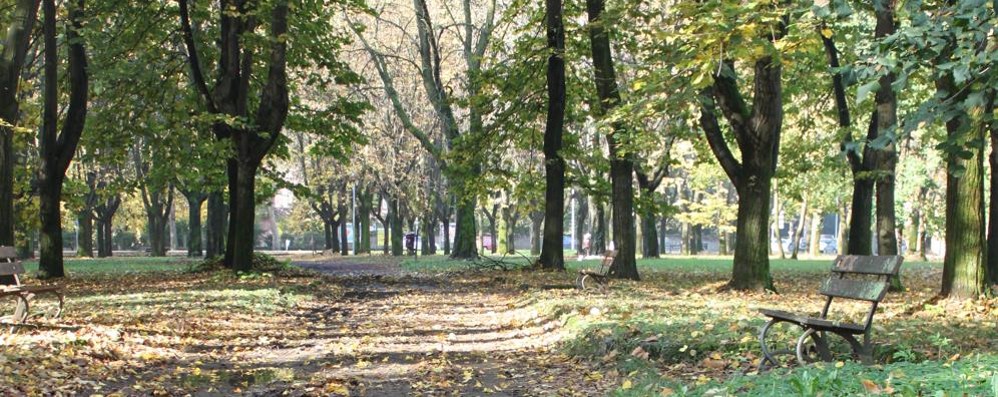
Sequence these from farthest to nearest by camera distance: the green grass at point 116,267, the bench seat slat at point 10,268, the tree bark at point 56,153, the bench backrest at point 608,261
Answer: the green grass at point 116,267, the tree bark at point 56,153, the bench backrest at point 608,261, the bench seat slat at point 10,268

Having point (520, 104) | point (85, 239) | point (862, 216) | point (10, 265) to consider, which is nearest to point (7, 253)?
point (10, 265)

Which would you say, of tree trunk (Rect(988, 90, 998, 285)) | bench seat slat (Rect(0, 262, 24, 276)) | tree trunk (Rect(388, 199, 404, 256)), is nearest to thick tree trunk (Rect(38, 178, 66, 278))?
bench seat slat (Rect(0, 262, 24, 276))

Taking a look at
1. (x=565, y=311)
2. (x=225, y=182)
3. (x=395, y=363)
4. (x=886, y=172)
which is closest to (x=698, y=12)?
(x=565, y=311)

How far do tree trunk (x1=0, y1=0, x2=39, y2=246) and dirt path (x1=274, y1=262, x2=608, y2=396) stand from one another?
20.7 ft

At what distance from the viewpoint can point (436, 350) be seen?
10.0 m

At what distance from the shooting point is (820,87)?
2441 cm

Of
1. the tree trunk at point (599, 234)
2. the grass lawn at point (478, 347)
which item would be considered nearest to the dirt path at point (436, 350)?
the grass lawn at point (478, 347)

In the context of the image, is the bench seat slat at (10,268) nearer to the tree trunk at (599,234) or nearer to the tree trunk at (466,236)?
the tree trunk at (466,236)

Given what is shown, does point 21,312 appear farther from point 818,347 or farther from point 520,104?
point 520,104

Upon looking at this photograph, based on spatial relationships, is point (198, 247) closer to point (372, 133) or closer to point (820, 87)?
point (372, 133)

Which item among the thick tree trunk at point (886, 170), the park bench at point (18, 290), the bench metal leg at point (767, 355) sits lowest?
the bench metal leg at point (767, 355)

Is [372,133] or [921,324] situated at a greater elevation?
[372,133]

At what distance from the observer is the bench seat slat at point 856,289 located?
729 cm

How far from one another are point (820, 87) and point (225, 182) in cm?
1567
